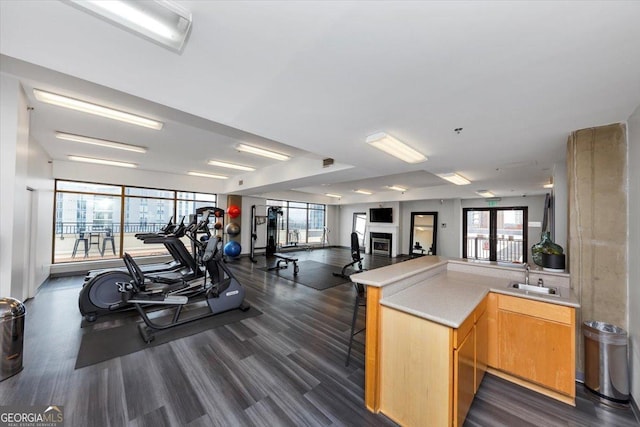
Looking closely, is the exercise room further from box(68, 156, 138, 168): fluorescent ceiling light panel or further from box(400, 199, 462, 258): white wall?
box(400, 199, 462, 258): white wall

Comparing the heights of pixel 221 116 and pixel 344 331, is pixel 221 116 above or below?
above

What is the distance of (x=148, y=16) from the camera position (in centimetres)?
124

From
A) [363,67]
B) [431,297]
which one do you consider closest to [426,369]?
[431,297]

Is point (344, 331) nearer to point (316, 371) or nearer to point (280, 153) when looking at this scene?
point (316, 371)

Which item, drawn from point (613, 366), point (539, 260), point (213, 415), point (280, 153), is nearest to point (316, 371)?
point (213, 415)

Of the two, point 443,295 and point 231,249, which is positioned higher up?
point 443,295

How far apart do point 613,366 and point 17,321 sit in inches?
216

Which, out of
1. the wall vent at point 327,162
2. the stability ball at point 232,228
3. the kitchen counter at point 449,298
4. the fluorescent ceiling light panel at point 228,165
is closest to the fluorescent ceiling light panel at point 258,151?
the wall vent at point 327,162

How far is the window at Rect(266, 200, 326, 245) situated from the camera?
1109cm

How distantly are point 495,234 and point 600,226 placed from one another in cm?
724

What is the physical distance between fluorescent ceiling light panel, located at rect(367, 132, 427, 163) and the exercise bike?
115 inches

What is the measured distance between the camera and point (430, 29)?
1280 millimetres

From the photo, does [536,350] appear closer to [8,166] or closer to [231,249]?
[8,166]

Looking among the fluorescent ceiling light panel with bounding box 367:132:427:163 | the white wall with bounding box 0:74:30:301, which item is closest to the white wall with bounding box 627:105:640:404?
the fluorescent ceiling light panel with bounding box 367:132:427:163
